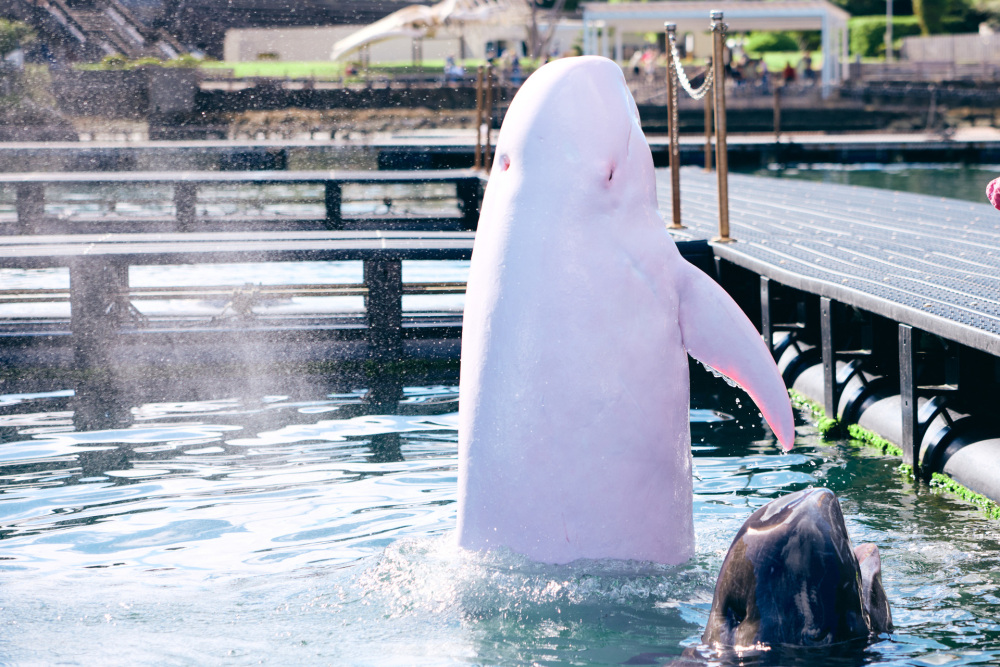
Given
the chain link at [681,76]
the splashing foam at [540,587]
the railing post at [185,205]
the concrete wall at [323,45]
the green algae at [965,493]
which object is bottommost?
the green algae at [965,493]

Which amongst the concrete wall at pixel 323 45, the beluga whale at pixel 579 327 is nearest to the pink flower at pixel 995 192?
the beluga whale at pixel 579 327

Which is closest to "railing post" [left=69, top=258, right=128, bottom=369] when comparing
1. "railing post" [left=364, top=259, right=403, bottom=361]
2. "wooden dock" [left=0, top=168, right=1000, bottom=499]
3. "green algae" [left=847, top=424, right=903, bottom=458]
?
"wooden dock" [left=0, top=168, right=1000, bottom=499]

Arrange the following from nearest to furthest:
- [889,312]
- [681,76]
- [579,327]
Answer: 1. [579,327]
2. [889,312]
3. [681,76]

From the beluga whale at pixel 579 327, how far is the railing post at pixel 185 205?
11.7 meters

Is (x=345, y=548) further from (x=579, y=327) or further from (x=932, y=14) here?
(x=932, y=14)

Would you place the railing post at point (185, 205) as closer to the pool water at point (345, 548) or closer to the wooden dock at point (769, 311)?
the wooden dock at point (769, 311)

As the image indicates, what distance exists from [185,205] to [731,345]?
1252 cm

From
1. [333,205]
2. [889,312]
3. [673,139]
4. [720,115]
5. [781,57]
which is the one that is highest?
[781,57]

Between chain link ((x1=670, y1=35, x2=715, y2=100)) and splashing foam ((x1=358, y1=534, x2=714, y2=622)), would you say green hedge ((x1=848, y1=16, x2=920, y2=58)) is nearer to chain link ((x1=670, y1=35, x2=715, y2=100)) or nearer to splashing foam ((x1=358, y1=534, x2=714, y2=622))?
chain link ((x1=670, y1=35, x2=715, y2=100))

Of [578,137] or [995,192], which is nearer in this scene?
[578,137]

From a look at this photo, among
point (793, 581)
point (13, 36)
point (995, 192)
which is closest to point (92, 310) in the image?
point (995, 192)

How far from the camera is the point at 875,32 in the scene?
58.5 m

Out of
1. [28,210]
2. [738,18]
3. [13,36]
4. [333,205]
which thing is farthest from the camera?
[738,18]

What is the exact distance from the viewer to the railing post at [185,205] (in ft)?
49.1
